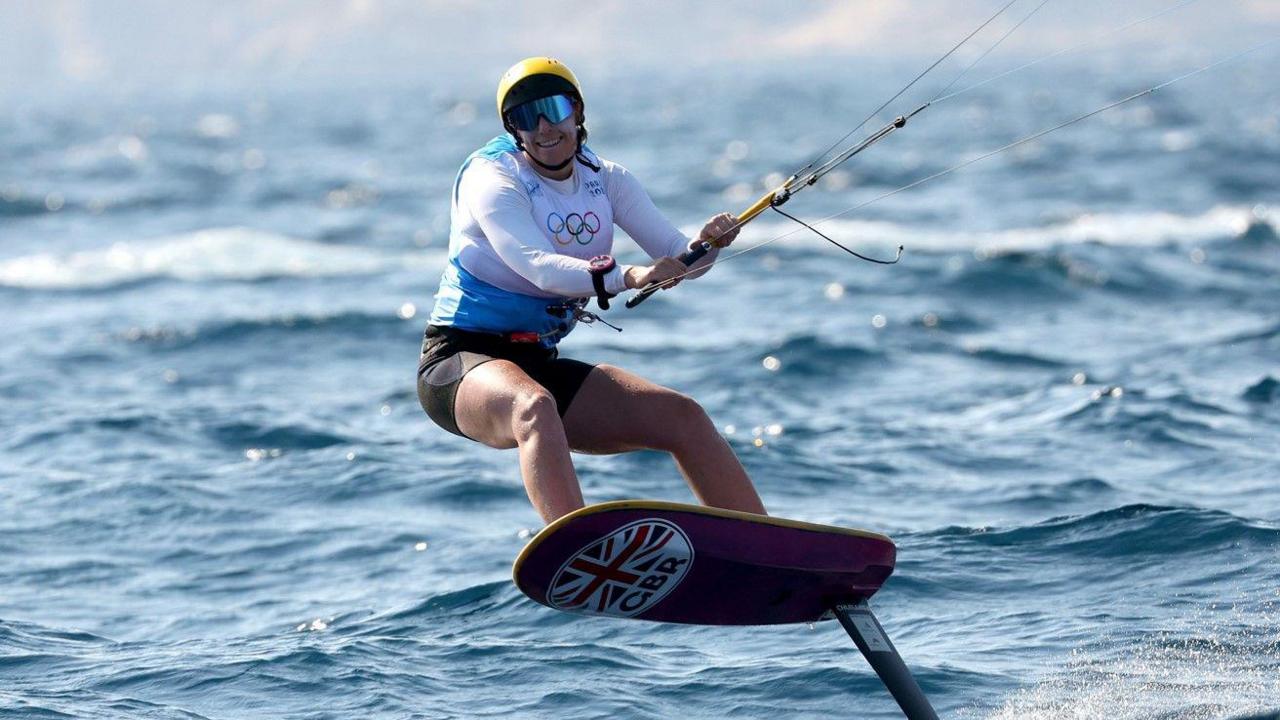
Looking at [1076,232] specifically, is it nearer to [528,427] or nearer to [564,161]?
[564,161]

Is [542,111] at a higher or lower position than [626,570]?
higher

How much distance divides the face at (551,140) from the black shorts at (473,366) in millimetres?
831

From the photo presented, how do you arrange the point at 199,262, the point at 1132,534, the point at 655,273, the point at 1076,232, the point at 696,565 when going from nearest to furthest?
1. the point at 655,273
2. the point at 696,565
3. the point at 1132,534
4. the point at 199,262
5. the point at 1076,232

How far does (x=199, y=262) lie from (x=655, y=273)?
22.3 meters

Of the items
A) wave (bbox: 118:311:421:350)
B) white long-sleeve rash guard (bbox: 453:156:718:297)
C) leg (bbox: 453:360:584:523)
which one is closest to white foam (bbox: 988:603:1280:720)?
leg (bbox: 453:360:584:523)

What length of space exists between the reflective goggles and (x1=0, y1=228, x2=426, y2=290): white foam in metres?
19.6

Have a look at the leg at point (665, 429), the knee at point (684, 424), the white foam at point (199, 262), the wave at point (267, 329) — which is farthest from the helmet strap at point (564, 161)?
the white foam at point (199, 262)

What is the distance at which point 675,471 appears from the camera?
1352 cm

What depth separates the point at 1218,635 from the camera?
27.0 feet

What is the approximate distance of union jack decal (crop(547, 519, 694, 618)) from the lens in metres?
6.95

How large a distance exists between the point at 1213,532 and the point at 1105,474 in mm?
2320

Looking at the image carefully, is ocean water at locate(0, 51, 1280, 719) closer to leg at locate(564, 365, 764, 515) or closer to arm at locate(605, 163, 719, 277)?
leg at locate(564, 365, 764, 515)

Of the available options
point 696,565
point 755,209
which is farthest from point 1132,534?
point 755,209

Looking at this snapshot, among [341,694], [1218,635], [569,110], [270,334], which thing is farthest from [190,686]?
A: [270,334]
